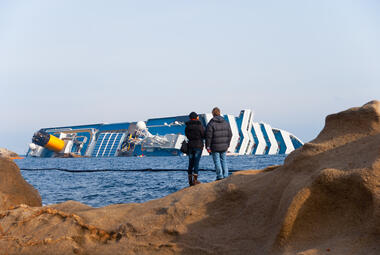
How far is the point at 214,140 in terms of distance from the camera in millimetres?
7426

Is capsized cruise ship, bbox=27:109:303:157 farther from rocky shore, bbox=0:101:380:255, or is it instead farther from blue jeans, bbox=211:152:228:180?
rocky shore, bbox=0:101:380:255

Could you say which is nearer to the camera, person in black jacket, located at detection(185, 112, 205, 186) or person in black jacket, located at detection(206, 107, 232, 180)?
person in black jacket, located at detection(206, 107, 232, 180)

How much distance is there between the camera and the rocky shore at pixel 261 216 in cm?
312

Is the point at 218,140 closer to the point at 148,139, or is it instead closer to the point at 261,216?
the point at 261,216

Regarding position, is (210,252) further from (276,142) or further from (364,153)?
(276,142)

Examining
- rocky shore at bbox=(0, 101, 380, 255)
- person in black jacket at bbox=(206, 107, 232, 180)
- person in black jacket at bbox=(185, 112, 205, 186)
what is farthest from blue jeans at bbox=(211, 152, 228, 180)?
rocky shore at bbox=(0, 101, 380, 255)

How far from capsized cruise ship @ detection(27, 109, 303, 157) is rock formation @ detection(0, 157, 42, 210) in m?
48.9

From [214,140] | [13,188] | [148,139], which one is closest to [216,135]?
[214,140]

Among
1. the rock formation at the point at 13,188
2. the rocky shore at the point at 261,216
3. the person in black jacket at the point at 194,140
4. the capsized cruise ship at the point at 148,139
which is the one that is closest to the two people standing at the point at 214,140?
the person in black jacket at the point at 194,140

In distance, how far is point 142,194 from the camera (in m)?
10.4

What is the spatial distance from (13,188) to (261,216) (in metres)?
4.46

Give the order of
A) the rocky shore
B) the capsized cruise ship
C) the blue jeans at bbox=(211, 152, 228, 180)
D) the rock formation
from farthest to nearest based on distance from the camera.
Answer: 1. the capsized cruise ship
2. the blue jeans at bbox=(211, 152, 228, 180)
3. the rock formation
4. the rocky shore

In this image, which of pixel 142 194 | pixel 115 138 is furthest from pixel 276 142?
pixel 142 194

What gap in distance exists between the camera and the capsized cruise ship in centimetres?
6162
